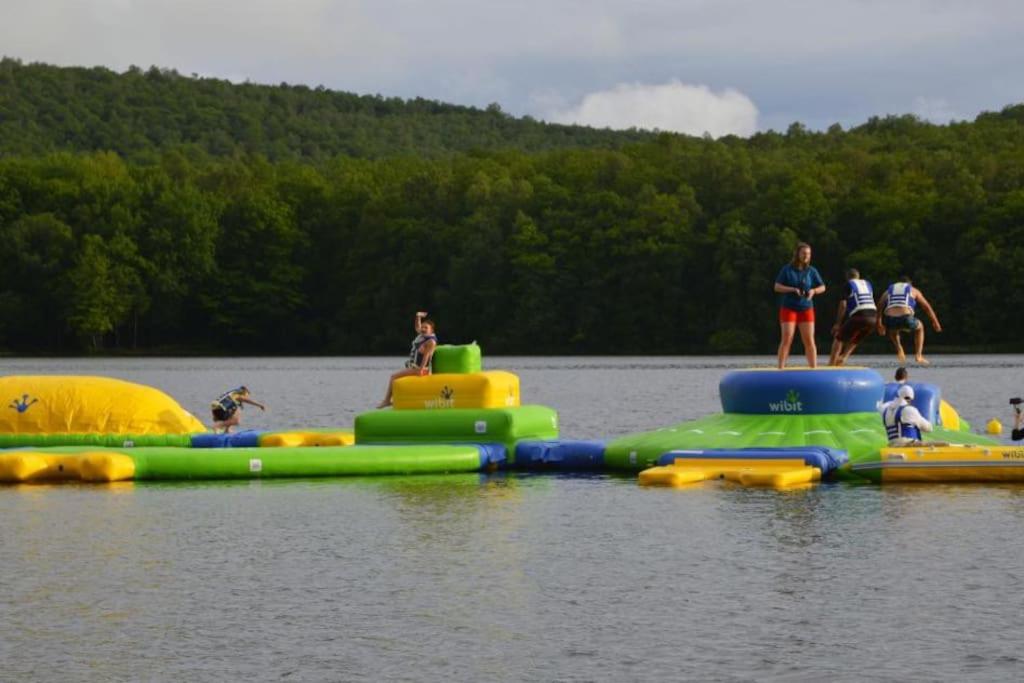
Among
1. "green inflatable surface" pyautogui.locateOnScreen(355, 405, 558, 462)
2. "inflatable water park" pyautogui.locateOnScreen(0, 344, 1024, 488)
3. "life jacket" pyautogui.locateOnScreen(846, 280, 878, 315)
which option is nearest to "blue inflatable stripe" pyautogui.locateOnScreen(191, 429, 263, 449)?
"inflatable water park" pyautogui.locateOnScreen(0, 344, 1024, 488)

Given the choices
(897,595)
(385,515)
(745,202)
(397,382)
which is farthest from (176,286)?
(897,595)

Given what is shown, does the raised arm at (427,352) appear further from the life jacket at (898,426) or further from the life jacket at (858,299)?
the life jacket at (898,426)

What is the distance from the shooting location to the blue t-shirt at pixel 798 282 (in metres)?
23.8

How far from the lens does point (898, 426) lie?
22359 mm

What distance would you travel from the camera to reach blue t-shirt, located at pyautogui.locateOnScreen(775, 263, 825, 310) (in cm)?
2383

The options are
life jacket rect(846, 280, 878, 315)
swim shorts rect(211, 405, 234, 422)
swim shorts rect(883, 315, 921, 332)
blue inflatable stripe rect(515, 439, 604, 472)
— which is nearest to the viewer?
swim shorts rect(883, 315, 921, 332)

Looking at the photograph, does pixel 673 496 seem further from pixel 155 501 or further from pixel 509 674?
pixel 509 674

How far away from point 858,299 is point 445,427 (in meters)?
6.34

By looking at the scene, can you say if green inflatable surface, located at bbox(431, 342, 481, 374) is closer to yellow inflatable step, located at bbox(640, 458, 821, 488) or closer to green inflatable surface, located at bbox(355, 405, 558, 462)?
green inflatable surface, located at bbox(355, 405, 558, 462)

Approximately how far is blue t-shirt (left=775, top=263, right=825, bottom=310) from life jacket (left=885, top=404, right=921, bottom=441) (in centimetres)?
217

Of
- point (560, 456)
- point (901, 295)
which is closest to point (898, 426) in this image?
point (901, 295)

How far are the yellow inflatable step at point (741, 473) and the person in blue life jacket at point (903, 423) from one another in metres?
1.15

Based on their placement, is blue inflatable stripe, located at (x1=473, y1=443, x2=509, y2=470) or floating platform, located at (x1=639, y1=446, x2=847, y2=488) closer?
floating platform, located at (x1=639, y1=446, x2=847, y2=488)

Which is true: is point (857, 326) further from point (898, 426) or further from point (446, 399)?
point (446, 399)
